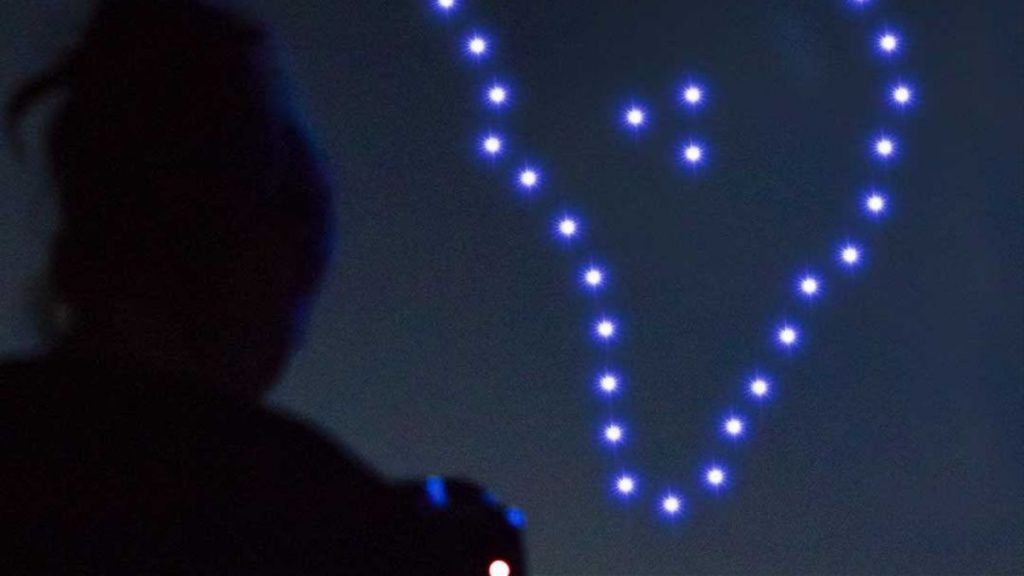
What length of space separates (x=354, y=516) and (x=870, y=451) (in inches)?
56.3

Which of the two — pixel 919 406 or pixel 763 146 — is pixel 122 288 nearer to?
pixel 763 146

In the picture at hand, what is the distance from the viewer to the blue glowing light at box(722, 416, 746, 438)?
2.05m

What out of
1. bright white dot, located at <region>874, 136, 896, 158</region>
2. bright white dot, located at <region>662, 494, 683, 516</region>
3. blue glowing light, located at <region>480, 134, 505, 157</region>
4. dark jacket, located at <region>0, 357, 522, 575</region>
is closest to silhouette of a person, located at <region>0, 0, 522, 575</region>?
dark jacket, located at <region>0, 357, 522, 575</region>

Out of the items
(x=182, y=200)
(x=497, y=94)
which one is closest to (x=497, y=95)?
(x=497, y=94)

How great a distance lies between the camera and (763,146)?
204 cm

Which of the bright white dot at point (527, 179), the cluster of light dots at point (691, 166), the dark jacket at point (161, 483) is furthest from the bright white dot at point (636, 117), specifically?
the dark jacket at point (161, 483)

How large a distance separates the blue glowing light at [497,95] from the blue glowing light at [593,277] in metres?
0.30

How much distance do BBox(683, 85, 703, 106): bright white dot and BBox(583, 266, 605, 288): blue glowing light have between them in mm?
306

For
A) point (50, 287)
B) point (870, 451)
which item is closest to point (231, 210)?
point (50, 287)

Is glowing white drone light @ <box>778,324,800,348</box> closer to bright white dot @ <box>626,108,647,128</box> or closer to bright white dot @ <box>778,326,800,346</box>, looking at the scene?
bright white dot @ <box>778,326,800,346</box>

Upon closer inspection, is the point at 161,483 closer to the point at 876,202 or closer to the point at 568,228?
the point at 568,228

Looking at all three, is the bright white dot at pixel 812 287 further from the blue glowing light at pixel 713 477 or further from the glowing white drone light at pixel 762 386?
the blue glowing light at pixel 713 477

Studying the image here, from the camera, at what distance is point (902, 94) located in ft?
6.65

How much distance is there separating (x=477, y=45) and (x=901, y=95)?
687 millimetres
